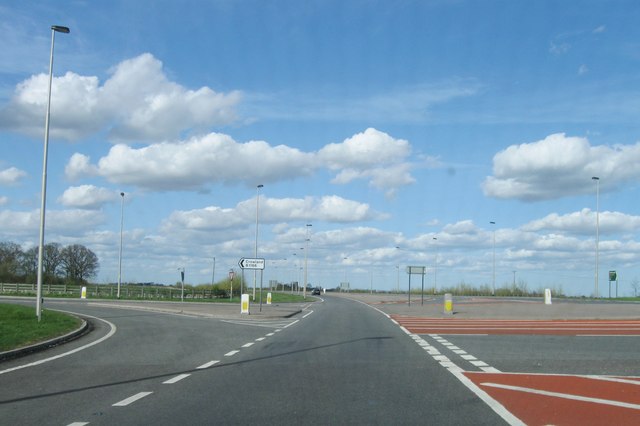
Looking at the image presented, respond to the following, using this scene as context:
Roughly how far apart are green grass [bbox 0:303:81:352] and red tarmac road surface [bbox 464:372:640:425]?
11.3 metres

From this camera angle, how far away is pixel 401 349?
17.9 meters

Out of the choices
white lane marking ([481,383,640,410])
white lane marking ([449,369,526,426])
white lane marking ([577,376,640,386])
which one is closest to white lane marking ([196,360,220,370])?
white lane marking ([449,369,526,426])

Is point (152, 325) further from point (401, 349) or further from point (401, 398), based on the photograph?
point (401, 398)

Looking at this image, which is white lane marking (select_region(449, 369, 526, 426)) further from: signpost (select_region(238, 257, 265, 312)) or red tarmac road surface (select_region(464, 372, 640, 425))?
signpost (select_region(238, 257, 265, 312))

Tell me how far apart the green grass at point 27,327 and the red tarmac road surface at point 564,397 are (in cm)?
1132

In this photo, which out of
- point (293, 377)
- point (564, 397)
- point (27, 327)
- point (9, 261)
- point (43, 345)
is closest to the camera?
point (564, 397)

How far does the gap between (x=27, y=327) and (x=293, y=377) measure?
510 inches

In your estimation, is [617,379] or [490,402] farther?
[617,379]

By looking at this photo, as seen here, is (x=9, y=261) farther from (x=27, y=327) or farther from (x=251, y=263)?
(x=27, y=327)

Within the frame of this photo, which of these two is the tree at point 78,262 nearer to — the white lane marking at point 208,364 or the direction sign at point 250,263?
the direction sign at point 250,263

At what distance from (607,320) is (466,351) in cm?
1680

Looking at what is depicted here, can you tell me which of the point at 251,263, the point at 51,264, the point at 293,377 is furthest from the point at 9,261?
the point at 293,377

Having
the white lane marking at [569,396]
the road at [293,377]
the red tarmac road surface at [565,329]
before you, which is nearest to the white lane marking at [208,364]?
the road at [293,377]

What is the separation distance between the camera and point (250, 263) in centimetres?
4059
